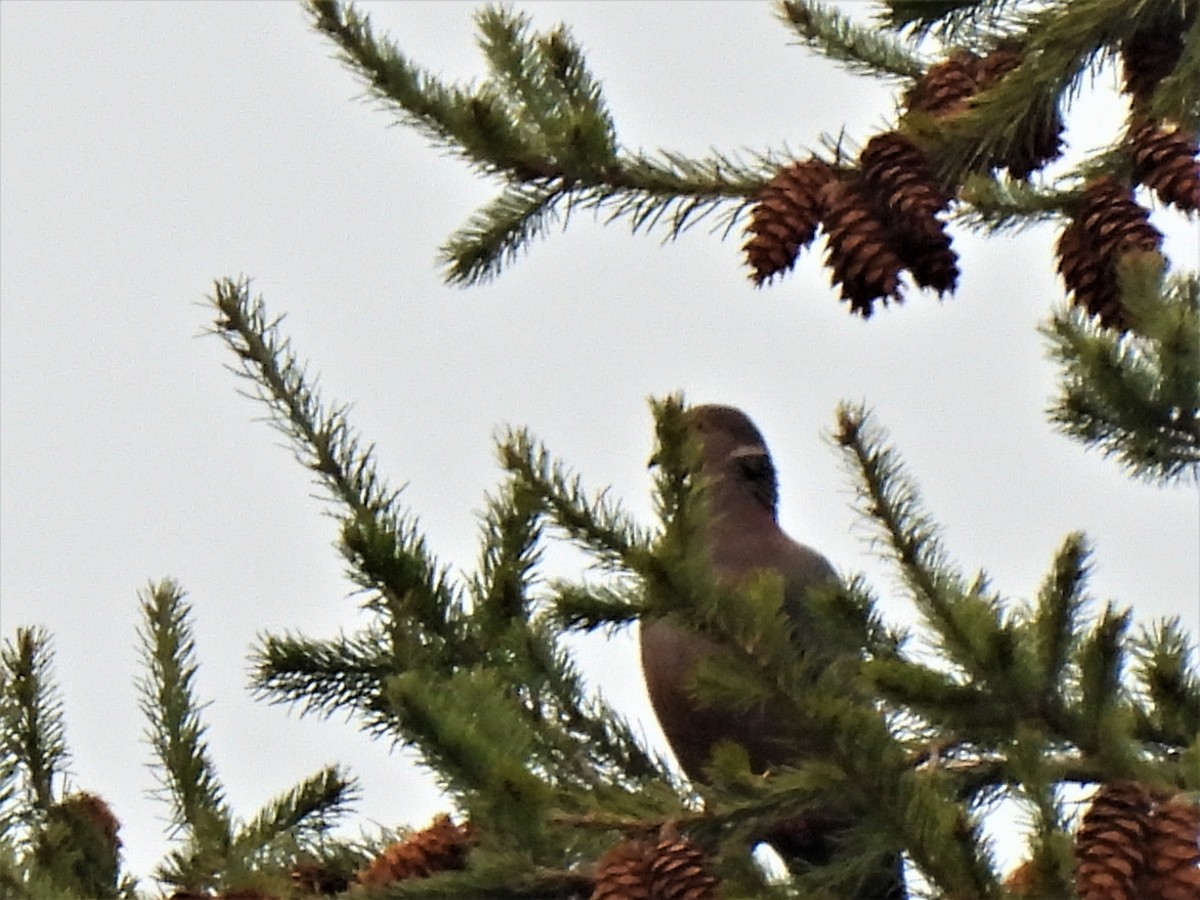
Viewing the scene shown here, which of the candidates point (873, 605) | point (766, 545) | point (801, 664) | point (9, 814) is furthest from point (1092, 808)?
point (766, 545)

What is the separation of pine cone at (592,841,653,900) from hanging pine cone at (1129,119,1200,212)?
0.95m

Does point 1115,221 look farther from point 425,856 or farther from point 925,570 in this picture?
point 425,856

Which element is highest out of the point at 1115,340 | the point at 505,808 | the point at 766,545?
the point at 766,545

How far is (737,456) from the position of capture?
393 cm

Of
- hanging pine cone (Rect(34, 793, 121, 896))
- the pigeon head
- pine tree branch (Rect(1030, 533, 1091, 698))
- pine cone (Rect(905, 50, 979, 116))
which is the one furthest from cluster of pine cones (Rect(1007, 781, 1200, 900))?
the pigeon head

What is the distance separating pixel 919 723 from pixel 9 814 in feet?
3.42

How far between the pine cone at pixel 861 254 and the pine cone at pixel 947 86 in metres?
0.26

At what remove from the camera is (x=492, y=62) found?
2408 millimetres

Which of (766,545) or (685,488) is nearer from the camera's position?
(685,488)

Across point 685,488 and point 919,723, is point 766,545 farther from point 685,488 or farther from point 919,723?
point 685,488

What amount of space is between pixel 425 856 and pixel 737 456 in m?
2.13

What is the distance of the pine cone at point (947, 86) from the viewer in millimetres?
2264

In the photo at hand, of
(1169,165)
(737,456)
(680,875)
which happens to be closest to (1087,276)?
(1169,165)

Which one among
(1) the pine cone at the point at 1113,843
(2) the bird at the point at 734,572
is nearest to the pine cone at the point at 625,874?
(1) the pine cone at the point at 1113,843
